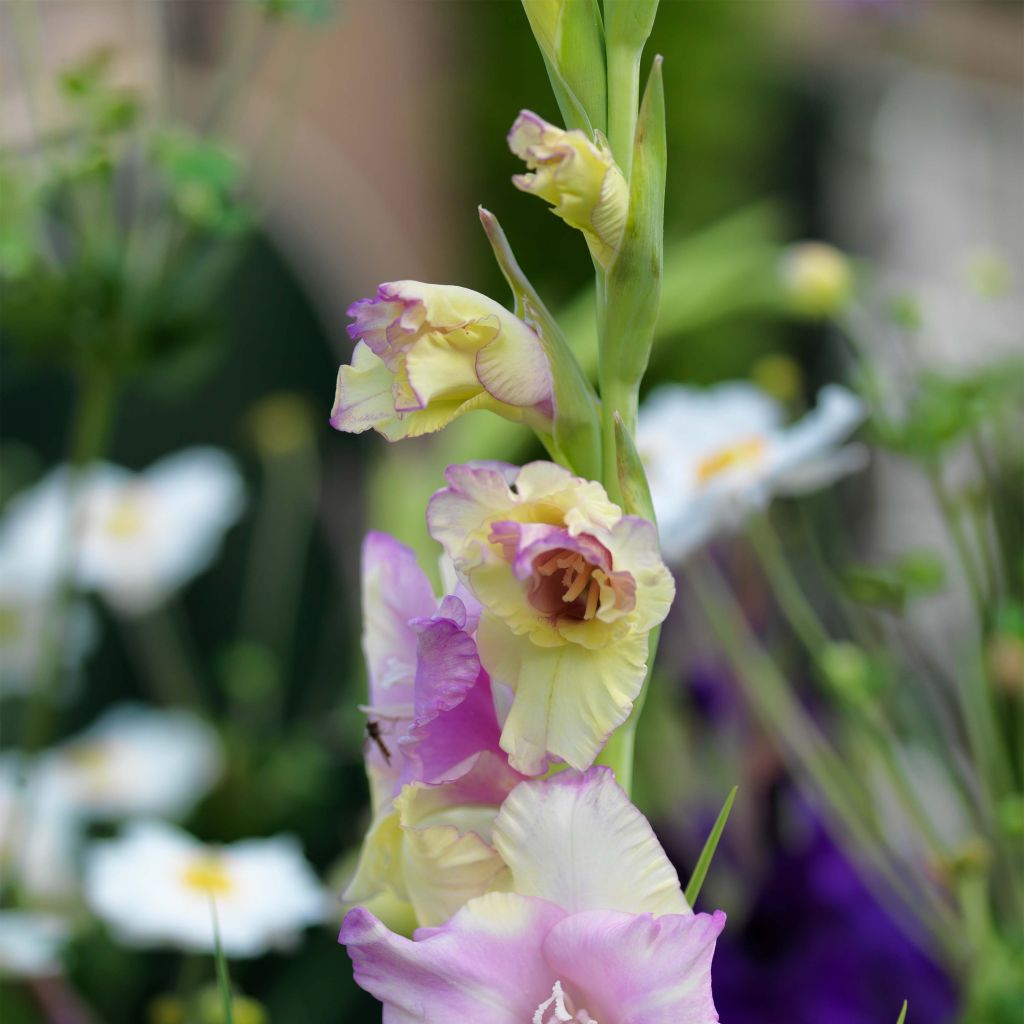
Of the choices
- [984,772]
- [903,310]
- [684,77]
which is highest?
[903,310]

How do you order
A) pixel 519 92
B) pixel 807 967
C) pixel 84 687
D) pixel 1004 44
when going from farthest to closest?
pixel 1004 44, pixel 519 92, pixel 84 687, pixel 807 967

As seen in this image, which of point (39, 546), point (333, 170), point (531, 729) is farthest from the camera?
point (333, 170)

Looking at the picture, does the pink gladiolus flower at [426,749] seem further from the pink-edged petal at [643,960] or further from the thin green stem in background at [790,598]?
the thin green stem in background at [790,598]

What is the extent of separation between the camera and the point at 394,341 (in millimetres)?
243

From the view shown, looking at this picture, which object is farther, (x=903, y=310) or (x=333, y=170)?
(x=333, y=170)

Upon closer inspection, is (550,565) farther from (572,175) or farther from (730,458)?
(730,458)

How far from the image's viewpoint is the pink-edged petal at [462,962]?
23 centimetres

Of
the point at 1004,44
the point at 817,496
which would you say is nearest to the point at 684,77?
the point at 1004,44

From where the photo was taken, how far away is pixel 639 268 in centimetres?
25

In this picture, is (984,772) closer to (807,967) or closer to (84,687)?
(807,967)

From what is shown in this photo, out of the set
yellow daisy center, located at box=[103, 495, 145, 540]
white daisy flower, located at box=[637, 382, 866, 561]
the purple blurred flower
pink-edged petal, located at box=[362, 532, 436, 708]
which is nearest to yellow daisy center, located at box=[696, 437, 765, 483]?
white daisy flower, located at box=[637, 382, 866, 561]

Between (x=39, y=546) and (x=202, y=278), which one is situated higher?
(x=202, y=278)

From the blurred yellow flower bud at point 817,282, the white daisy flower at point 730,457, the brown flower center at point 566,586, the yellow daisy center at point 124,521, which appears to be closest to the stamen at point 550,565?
the brown flower center at point 566,586

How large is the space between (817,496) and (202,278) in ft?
1.01
